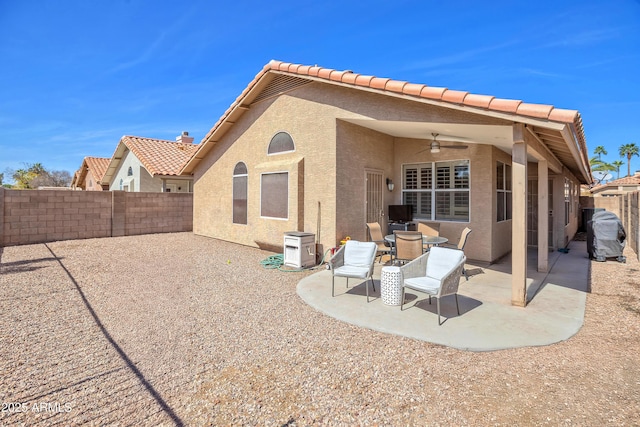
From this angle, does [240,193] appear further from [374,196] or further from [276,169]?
[374,196]

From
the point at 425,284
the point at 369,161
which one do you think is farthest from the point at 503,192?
the point at 425,284

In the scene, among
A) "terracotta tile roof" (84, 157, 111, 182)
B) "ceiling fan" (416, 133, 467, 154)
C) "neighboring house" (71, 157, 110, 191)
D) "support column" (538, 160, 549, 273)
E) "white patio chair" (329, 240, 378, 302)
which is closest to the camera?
"white patio chair" (329, 240, 378, 302)

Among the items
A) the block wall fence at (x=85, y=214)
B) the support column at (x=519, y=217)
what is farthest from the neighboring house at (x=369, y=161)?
the block wall fence at (x=85, y=214)

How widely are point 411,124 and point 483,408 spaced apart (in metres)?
6.01

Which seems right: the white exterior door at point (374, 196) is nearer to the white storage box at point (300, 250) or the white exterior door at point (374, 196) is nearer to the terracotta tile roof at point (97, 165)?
the white storage box at point (300, 250)

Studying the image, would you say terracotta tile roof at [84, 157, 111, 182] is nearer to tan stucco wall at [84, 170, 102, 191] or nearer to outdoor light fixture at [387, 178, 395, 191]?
tan stucco wall at [84, 170, 102, 191]

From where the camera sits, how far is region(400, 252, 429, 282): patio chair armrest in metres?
5.38

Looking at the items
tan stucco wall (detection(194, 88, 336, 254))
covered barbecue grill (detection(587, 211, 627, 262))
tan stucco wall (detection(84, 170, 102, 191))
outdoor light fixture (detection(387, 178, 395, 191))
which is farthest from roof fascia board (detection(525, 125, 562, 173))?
tan stucco wall (detection(84, 170, 102, 191))

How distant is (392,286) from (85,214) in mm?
14514

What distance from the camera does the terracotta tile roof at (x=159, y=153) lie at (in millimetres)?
17266

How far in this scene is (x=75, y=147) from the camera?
48844 mm

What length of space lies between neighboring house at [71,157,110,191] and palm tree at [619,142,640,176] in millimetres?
80655

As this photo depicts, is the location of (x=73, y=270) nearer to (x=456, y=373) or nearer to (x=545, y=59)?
(x=456, y=373)

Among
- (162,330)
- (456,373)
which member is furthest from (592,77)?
(162,330)
